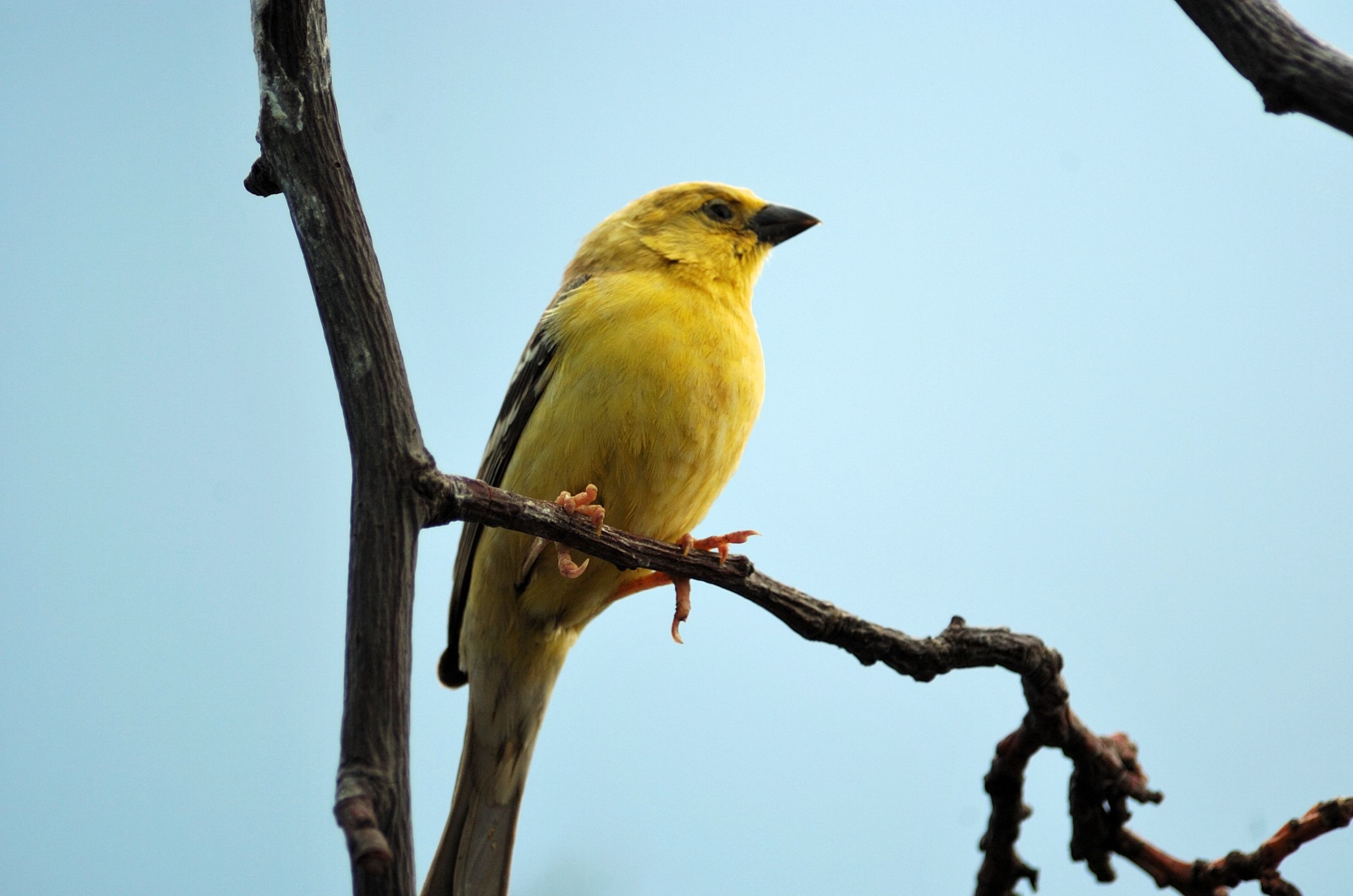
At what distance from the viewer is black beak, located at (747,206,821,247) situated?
14.7ft

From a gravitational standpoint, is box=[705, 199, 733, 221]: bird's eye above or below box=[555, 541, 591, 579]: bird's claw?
above

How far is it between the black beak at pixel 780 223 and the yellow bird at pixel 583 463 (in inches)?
10.9

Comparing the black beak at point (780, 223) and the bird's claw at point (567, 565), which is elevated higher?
the black beak at point (780, 223)

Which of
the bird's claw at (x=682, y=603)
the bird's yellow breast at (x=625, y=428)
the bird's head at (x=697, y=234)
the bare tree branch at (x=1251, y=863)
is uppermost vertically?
the bird's head at (x=697, y=234)

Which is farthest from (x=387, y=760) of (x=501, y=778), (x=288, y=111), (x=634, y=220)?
(x=634, y=220)

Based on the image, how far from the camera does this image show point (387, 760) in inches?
82.7

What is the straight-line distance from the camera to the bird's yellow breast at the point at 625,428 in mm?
3547

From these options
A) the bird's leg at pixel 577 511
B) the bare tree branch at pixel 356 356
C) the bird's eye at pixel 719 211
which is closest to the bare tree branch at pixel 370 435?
the bare tree branch at pixel 356 356

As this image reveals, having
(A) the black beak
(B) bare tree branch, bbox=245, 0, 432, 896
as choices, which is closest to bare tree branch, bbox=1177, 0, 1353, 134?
(B) bare tree branch, bbox=245, 0, 432, 896

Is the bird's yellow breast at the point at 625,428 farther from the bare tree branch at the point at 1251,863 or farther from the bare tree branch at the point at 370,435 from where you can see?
the bare tree branch at the point at 1251,863

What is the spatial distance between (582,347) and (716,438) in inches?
21.7

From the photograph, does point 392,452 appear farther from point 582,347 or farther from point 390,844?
point 582,347

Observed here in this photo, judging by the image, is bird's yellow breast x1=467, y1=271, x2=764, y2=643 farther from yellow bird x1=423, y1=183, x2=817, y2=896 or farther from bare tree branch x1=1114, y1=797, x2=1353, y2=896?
bare tree branch x1=1114, y1=797, x2=1353, y2=896

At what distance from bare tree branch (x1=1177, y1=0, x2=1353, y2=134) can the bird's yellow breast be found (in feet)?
6.12
